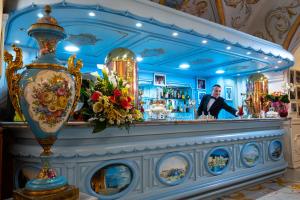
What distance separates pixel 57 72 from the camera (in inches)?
45.3

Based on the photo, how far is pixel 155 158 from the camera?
8.52 feet

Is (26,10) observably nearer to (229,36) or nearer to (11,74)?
(11,74)

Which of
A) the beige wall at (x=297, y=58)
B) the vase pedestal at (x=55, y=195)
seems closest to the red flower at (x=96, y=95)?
the vase pedestal at (x=55, y=195)

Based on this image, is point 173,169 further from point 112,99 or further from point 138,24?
point 138,24

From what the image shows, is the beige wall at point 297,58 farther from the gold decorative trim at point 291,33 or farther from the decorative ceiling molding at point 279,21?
the decorative ceiling molding at point 279,21

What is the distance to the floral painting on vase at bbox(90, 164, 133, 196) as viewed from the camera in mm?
2189

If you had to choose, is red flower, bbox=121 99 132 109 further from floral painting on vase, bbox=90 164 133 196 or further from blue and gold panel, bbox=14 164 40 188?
blue and gold panel, bbox=14 164 40 188

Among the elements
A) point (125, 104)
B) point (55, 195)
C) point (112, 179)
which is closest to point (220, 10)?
point (125, 104)

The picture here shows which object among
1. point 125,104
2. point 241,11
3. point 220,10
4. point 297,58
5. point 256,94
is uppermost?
point 241,11

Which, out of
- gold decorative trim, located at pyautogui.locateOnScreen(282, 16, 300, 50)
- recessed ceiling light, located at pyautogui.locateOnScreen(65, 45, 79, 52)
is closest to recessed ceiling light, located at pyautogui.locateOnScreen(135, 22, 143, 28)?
recessed ceiling light, located at pyautogui.locateOnScreen(65, 45, 79, 52)

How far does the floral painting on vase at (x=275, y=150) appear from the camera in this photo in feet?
13.8

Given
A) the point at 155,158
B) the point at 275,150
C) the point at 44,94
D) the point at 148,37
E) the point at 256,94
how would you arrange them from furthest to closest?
the point at 256,94 < the point at 275,150 < the point at 148,37 < the point at 155,158 < the point at 44,94

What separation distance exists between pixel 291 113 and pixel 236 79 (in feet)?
6.73

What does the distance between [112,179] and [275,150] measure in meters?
3.39
